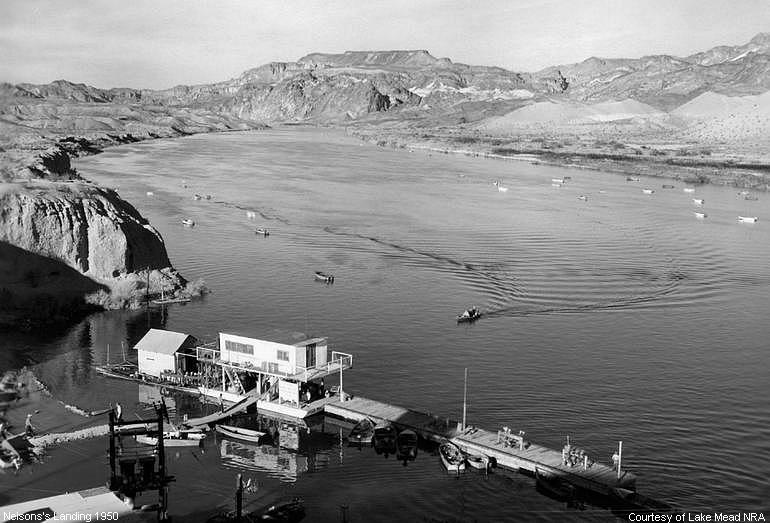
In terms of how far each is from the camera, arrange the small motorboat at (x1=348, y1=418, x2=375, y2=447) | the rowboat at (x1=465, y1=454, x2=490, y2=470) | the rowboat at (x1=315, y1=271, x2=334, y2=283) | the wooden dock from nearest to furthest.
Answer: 1. the wooden dock
2. the rowboat at (x1=465, y1=454, x2=490, y2=470)
3. the small motorboat at (x1=348, y1=418, x2=375, y2=447)
4. the rowboat at (x1=315, y1=271, x2=334, y2=283)

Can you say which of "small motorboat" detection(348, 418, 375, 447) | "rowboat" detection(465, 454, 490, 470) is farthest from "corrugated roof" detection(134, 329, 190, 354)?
"rowboat" detection(465, 454, 490, 470)

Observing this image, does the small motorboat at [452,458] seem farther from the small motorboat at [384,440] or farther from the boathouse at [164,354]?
the boathouse at [164,354]

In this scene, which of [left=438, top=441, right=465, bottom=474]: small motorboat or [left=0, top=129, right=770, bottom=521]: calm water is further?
[left=438, top=441, right=465, bottom=474]: small motorboat

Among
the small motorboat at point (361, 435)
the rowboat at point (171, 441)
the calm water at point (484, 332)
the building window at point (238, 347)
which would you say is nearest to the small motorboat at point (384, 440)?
the small motorboat at point (361, 435)

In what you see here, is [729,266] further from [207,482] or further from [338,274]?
[207,482]

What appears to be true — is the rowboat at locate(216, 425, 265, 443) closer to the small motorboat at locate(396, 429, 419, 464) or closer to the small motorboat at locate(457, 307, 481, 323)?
the small motorboat at locate(396, 429, 419, 464)

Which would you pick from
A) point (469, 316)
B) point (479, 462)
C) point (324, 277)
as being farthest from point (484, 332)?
point (479, 462)
